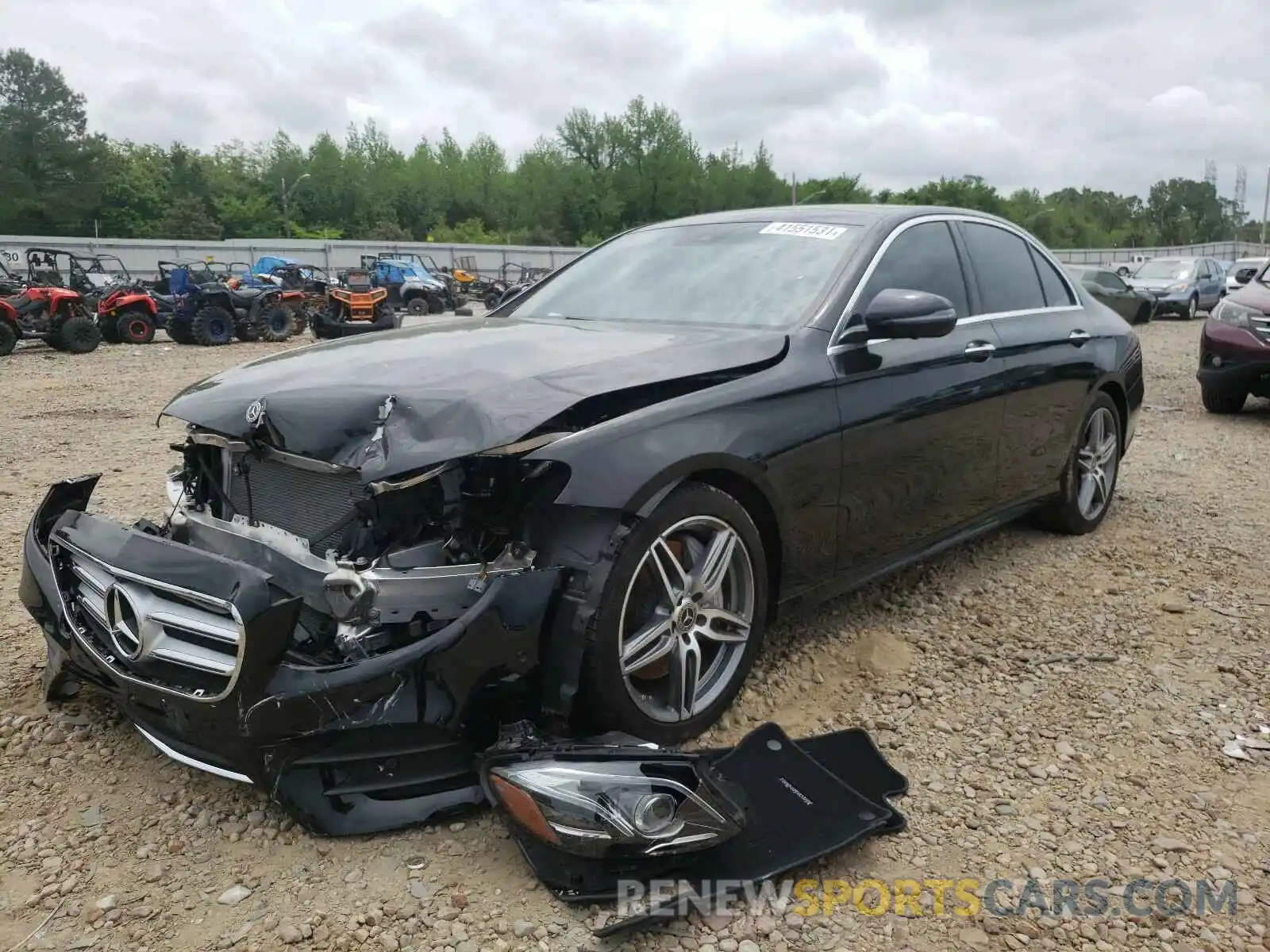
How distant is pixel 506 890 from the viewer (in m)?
2.20

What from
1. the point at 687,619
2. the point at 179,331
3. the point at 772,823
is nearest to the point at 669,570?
the point at 687,619

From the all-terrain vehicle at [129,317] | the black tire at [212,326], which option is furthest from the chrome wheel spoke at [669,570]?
the all-terrain vehicle at [129,317]

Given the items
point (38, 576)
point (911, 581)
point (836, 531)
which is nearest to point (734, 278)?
point (836, 531)

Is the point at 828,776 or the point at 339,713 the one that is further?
the point at 828,776

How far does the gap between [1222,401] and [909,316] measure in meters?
7.31

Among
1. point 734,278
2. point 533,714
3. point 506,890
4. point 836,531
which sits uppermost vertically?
point 734,278

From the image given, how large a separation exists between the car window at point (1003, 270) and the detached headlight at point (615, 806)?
269 cm

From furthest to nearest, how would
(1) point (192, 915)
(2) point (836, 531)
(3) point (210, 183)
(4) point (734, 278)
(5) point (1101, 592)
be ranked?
(3) point (210, 183), (5) point (1101, 592), (4) point (734, 278), (2) point (836, 531), (1) point (192, 915)

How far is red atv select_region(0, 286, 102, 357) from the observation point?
582 inches

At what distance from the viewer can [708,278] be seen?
357cm

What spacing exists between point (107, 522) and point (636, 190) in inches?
2934

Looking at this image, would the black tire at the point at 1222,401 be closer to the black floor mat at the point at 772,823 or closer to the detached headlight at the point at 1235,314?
the detached headlight at the point at 1235,314

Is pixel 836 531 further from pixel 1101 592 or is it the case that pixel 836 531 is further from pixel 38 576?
pixel 38 576

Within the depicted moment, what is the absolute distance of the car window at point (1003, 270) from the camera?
410 centimetres
